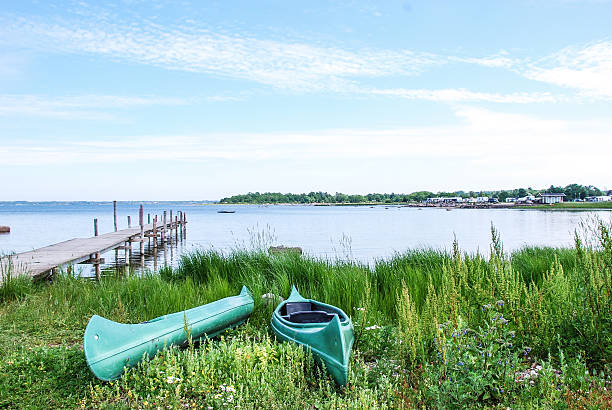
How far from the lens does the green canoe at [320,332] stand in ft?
15.0

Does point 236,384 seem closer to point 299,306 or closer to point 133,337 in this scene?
point 133,337

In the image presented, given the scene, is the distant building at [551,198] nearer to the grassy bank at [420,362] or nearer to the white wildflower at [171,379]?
the grassy bank at [420,362]

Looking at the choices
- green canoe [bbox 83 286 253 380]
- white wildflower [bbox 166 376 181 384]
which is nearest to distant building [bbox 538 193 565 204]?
green canoe [bbox 83 286 253 380]

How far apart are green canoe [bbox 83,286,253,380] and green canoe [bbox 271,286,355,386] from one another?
0.91m

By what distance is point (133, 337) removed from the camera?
15.9ft

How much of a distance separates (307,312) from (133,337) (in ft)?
8.15

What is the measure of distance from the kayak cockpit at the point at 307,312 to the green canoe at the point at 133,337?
98cm

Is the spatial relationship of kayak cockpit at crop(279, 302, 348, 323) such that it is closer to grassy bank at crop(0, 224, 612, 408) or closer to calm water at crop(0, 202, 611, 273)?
grassy bank at crop(0, 224, 612, 408)

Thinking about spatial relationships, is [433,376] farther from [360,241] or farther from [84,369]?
[360,241]

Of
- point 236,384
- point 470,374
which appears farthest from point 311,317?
point 470,374

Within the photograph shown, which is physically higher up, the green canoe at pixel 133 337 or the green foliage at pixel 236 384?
the green canoe at pixel 133 337

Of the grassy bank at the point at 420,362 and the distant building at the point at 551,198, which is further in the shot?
the distant building at the point at 551,198

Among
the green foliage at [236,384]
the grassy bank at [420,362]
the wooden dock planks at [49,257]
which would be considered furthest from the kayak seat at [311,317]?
the wooden dock planks at [49,257]

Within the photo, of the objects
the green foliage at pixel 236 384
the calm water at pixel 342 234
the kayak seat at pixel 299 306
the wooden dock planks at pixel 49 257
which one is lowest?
the calm water at pixel 342 234
